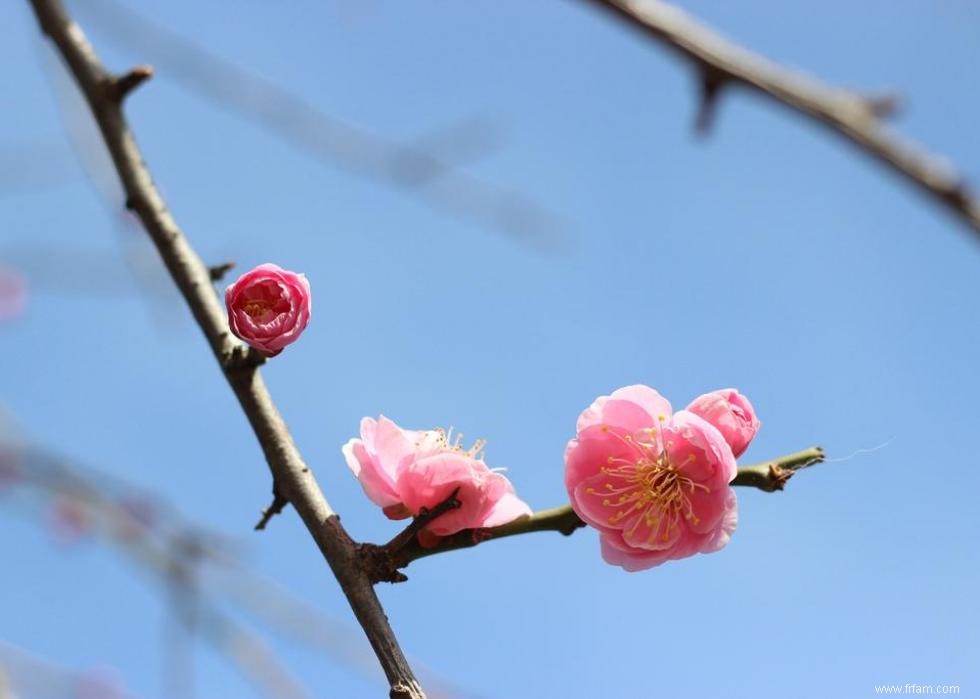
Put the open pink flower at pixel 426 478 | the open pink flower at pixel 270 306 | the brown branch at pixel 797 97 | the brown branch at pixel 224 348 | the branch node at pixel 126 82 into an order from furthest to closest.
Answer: the branch node at pixel 126 82 < the open pink flower at pixel 270 306 < the open pink flower at pixel 426 478 < the brown branch at pixel 224 348 < the brown branch at pixel 797 97

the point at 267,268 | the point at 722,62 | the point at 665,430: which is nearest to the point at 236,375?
the point at 267,268

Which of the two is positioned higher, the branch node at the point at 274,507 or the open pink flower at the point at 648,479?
the open pink flower at the point at 648,479

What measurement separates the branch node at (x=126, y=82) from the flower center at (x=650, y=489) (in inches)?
50.5

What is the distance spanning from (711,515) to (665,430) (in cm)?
18

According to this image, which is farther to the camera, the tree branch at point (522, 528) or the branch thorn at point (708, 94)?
the tree branch at point (522, 528)

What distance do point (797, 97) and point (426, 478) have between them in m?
1.11

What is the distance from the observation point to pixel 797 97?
0.66m

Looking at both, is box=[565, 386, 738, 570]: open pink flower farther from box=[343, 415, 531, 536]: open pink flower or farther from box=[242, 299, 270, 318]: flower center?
box=[242, 299, 270, 318]: flower center

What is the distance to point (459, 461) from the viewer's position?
164cm

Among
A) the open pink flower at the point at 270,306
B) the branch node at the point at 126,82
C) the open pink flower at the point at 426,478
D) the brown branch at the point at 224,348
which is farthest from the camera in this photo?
the branch node at the point at 126,82

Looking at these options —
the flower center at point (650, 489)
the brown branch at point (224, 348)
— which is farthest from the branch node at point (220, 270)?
the flower center at point (650, 489)

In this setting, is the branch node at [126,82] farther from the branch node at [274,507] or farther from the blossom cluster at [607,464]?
the branch node at [274,507]

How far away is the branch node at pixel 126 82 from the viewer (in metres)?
2.19

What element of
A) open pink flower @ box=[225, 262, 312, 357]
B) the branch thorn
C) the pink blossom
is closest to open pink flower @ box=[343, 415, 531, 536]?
open pink flower @ box=[225, 262, 312, 357]
